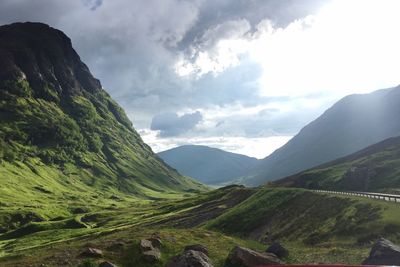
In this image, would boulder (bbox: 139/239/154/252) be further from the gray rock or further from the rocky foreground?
the gray rock

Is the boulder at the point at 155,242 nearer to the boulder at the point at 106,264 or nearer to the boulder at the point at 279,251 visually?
the boulder at the point at 106,264

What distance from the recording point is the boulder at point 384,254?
122 ft

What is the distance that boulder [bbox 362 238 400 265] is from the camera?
3716cm

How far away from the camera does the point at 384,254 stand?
125 ft

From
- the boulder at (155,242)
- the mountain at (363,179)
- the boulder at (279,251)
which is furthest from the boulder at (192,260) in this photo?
the mountain at (363,179)

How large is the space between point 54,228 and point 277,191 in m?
103

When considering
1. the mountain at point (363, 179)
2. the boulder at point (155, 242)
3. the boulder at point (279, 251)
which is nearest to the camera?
the boulder at point (155, 242)

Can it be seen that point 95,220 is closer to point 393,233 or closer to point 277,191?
point 277,191

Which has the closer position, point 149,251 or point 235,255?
point 235,255

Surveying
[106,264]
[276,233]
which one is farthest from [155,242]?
[276,233]

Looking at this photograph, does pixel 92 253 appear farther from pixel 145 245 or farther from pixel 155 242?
pixel 155 242

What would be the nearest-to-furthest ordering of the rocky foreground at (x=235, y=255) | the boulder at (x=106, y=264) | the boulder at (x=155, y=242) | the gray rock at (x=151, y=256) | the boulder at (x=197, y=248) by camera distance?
the rocky foreground at (x=235, y=255)
the boulder at (x=106, y=264)
the gray rock at (x=151, y=256)
the boulder at (x=197, y=248)
the boulder at (x=155, y=242)

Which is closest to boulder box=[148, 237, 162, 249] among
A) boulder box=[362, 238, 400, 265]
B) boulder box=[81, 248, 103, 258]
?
boulder box=[81, 248, 103, 258]

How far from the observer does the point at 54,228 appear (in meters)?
168
